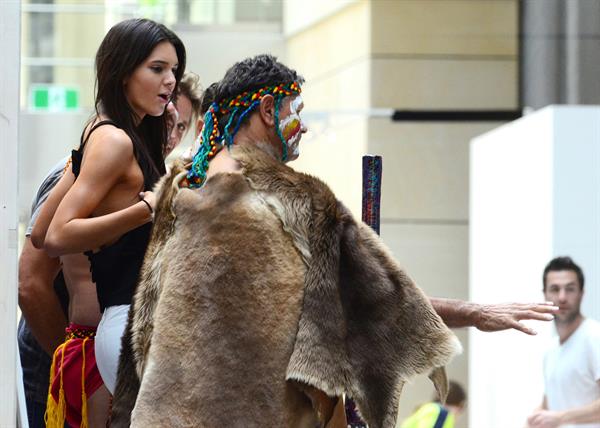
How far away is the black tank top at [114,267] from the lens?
3.53m

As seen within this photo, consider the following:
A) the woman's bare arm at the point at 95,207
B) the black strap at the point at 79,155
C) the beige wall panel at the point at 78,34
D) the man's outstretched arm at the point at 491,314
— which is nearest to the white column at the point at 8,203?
the woman's bare arm at the point at 95,207

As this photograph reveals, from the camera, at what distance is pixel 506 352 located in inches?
364

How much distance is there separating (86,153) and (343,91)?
7622mm

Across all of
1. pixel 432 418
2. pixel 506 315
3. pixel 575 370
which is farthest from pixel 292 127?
pixel 432 418

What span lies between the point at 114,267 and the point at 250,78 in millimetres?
652

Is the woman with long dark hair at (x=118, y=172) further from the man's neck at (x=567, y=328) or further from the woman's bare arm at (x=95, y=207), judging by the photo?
the man's neck at (x=567, y=328)

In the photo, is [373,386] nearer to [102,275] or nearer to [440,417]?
[102,275]

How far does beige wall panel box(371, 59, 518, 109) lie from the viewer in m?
11.1

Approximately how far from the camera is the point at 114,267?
354 cm

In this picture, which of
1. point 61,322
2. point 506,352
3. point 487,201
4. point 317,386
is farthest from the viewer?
point 487,201

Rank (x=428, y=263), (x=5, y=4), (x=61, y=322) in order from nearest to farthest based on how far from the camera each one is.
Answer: (x=5, y=4) → (x=61, y=322) → (x=428, y=263)

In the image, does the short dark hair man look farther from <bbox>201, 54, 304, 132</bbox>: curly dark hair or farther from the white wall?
<bbox>201, 54, 304, 132</bbox>: curly dark hair

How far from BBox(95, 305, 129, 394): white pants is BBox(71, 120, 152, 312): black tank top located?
0.10 ft

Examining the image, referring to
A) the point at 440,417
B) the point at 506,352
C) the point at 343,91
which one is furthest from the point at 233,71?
the point at 343,91
